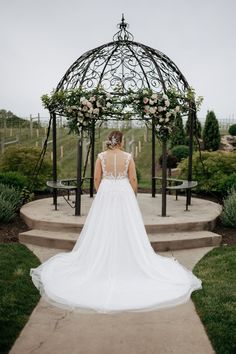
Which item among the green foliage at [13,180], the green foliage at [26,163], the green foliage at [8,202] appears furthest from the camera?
the green foliage at [26,163]

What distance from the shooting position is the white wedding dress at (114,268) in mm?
5105

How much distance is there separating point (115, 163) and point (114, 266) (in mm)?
1581

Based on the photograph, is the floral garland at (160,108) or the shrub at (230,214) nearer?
the floral garland at (160,108)

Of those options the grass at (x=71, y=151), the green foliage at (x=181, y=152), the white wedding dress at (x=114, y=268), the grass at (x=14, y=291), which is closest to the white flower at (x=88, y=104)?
the white wedding dress at (x=114, y=268)

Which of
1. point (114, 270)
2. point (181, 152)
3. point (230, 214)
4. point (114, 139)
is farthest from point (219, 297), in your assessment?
point (181, 152)

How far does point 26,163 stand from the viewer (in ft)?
42.7

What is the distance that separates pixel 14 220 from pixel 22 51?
4603mm

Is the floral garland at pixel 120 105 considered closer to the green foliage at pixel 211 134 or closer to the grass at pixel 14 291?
the grass at pixel 14 291

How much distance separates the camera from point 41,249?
7617mm

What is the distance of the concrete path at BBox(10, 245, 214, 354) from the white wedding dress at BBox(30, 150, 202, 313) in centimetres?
22

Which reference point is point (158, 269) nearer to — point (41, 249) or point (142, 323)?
point (142, 323)

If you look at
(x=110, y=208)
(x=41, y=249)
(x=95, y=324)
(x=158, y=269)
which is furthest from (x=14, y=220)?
(x=95, y=324)

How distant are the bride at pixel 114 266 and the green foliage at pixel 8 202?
10.3 feet

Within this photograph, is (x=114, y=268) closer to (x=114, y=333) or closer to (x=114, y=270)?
(x=114, y=270)
